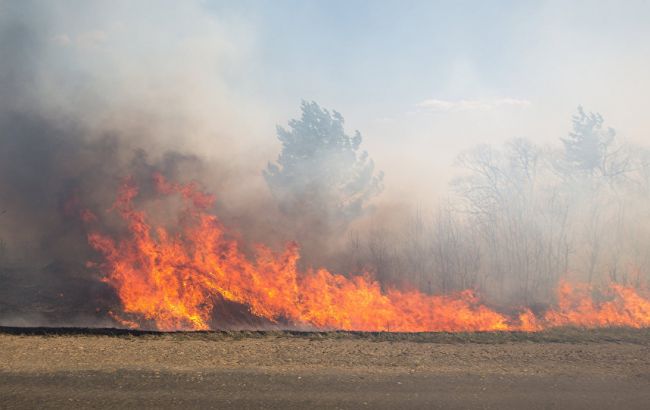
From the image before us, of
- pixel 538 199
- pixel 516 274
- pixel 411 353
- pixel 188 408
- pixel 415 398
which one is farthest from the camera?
pixel 538 199

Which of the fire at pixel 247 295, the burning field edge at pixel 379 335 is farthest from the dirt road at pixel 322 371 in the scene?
the fire at pixel 247 295

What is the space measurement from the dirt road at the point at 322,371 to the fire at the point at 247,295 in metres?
4.16

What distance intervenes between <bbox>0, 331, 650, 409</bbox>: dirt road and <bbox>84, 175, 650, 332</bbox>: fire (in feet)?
13.6

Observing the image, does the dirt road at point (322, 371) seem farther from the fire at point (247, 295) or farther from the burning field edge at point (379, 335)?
the fire at point (247, 295)

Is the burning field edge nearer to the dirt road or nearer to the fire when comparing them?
the dirt road

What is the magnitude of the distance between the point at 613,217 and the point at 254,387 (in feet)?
85.2

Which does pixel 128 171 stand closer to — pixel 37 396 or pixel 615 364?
pixel 37 396

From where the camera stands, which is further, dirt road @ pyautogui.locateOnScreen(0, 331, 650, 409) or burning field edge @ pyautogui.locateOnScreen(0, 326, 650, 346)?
burning field edge @ pyautogui.locateOnScreen(0, 326, 650, 346)

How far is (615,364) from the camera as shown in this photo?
8.39 metres

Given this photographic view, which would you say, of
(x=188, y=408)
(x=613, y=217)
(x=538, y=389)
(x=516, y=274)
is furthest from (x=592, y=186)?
(x=188, y=408)

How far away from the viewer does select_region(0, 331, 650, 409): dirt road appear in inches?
257

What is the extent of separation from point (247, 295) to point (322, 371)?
8.13 metres

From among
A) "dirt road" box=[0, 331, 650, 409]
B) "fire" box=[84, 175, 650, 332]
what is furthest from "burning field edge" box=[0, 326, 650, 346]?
"fire" box=[84, 175, 650, 332]

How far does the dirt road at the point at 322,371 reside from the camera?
6.54 metres
